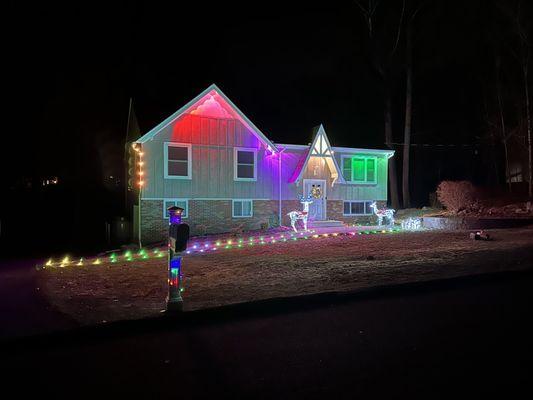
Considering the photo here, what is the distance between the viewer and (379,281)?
29.8 feet

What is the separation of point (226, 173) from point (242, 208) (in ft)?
6.27

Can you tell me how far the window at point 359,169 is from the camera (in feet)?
87.7

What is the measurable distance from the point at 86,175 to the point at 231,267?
129 feet


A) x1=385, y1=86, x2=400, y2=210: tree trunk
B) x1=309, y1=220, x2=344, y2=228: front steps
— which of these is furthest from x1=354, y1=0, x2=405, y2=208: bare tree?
x1=309, y1=220, x2=344, y2=228: front steps

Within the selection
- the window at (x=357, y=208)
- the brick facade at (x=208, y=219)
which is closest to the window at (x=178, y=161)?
the brick facade at (x=208, y=219)

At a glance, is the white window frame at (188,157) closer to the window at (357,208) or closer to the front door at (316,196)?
the front door at (316,196)

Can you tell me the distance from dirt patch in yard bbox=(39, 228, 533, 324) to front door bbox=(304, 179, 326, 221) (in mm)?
8810

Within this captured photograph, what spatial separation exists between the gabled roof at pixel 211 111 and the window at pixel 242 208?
9.61 feet

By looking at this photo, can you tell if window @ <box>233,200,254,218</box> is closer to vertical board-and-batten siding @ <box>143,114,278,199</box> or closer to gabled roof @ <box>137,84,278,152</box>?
vertical board-and-batten siding @ <box>143,114,278,199</box>

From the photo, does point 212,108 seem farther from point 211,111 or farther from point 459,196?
point 459,196

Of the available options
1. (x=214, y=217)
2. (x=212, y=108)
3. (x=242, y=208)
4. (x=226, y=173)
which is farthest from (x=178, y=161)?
(x=242, y=208)

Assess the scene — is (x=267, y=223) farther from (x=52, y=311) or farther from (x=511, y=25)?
(x=511, y=25)

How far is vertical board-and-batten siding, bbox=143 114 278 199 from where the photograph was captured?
2131 cm

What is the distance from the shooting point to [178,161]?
21.8 meters
